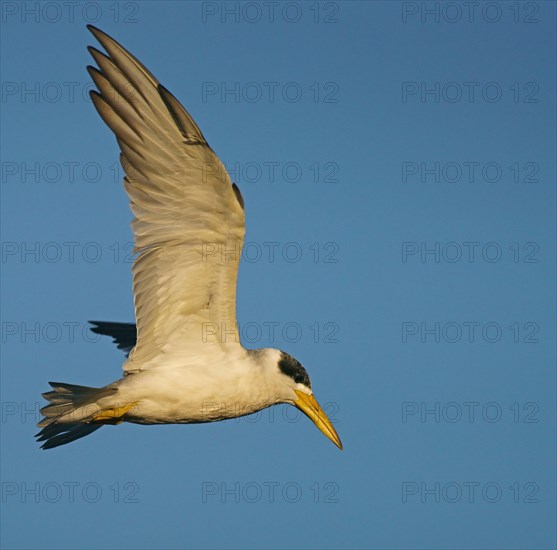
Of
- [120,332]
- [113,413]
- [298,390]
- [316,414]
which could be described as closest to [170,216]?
[113,413]

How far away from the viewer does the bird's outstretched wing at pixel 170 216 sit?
26.6 ft

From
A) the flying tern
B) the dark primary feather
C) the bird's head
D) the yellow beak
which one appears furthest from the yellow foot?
the dark primary feather

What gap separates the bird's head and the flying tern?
0.04ft

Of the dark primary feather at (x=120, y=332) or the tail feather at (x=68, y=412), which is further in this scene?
the dark primary feather at (x=120, y=332)

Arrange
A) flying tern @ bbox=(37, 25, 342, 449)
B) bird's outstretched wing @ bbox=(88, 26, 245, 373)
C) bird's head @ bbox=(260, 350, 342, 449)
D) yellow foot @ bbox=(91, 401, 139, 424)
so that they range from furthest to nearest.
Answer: bird's head @ bbox=(260, 350, 342, 449) < yellow foot @ bbox=(91, 401, 139, 424) < flying tern @ bbox=(37, 25, 342, 449) < bird's outstretched wing @ bbox=(88, 26, 245, 373)

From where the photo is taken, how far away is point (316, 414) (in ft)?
32.7

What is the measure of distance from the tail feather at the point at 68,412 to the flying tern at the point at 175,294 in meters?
0.01

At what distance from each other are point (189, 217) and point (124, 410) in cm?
203

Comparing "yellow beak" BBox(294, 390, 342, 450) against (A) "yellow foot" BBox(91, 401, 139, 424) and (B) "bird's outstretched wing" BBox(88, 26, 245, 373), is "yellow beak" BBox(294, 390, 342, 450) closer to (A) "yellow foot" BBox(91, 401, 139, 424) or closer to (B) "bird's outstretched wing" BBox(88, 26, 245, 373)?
(B) "bird's outstretched wing" BBox(88, 26, 245, 373)

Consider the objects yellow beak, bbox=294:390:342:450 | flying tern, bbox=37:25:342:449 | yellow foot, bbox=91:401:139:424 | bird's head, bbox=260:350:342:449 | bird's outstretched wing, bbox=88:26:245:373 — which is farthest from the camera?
yellow beak, bbox=294:390:342:450

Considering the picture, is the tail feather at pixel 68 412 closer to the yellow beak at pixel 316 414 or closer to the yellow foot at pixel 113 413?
the yellow foot at pixel 113 413

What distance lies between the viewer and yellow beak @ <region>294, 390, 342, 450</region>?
9.84 meters

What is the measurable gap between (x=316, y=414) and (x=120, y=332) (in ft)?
10.8

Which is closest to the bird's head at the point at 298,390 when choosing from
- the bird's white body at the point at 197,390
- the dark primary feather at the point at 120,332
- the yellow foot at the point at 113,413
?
the bird's white body at the point at 197,390
